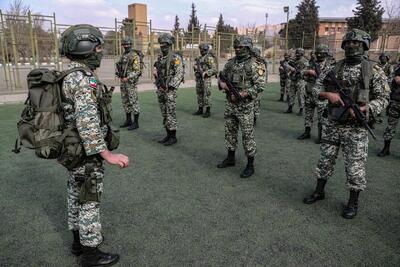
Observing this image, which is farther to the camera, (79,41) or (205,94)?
(205,94)

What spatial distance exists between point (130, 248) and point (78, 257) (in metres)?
0.43

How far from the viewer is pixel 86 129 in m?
2.09

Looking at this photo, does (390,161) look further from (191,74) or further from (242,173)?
(191,74)

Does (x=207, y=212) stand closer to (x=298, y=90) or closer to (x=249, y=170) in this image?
(x=249, y=170)

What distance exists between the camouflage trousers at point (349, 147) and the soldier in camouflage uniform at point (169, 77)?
3027 millimetres

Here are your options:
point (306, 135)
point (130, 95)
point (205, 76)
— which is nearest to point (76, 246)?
point (130, 95)

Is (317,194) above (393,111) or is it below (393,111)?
below

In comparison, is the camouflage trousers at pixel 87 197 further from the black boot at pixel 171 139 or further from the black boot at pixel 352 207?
the black boot at pixel 171 139

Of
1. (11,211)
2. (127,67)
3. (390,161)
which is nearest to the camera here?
(11,211)

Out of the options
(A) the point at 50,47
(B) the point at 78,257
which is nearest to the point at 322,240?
(B) the point at 78,257

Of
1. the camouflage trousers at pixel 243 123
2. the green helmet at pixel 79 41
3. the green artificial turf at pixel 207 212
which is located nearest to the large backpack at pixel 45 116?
the green helmet at pixel 79 41

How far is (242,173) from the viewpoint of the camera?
443 cm

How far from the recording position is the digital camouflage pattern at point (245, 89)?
4139 millimetres

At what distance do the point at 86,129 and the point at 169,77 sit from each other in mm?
3759
